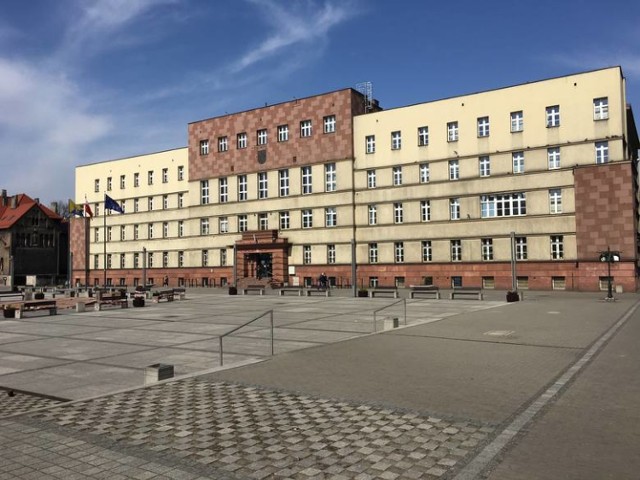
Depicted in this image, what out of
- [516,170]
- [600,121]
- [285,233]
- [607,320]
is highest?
[600,121]

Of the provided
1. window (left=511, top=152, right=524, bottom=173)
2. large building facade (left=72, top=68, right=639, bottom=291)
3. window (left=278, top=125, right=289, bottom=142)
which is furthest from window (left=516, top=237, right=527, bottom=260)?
window (left=278, top=125, right=289, bottom=142)

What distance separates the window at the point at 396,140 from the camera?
1969 inches

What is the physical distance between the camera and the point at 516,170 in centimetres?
4441

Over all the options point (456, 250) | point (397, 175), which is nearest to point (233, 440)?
point (456, 250)

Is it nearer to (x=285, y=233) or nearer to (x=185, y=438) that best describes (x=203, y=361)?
(x=185, y=438)

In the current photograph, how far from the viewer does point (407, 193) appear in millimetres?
49031

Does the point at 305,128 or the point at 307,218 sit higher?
the point at 305,128

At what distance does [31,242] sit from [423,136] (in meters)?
67.8

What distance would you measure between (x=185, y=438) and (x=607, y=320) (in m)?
18.3

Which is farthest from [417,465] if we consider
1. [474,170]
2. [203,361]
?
[474,170]

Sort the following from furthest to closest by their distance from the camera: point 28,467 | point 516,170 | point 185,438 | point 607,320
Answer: point 516,170
point 607,320
point 185,438
point 28,467

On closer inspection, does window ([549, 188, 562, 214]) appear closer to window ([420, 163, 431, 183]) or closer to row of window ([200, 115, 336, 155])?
window ([420, 163, 431, 183])

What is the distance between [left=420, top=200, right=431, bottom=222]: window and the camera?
48.2 metres

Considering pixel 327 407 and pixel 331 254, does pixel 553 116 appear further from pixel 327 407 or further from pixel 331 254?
pixel 327 407
